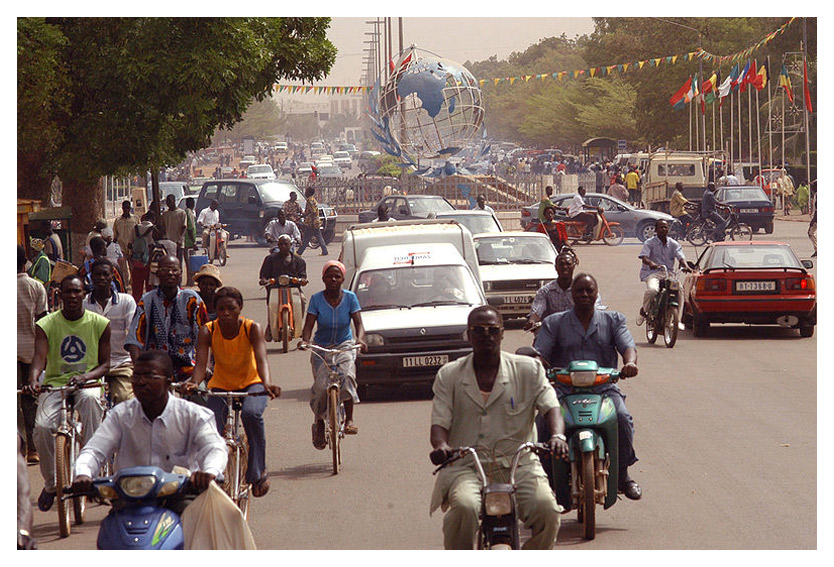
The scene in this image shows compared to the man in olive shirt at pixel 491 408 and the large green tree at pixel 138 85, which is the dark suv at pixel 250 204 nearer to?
the large green tree at pixel 138 85

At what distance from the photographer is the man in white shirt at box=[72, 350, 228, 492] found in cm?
639

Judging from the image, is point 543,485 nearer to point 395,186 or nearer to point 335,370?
→ point 335,370

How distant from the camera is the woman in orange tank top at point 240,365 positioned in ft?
28.8

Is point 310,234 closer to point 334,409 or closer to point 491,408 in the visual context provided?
point 334,409

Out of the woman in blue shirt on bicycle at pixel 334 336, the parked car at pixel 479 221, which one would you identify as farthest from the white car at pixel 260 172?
the woman in blue shirt on bicycle at pixel 334 336

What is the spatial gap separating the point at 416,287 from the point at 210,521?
9.14 meters

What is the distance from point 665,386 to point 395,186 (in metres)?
37.4

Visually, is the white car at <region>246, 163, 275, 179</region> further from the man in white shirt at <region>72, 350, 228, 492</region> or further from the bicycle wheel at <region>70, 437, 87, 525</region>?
the man in white shirt at <region>72, 350, 228, 492</region>

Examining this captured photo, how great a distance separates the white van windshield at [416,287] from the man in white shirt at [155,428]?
8.20m

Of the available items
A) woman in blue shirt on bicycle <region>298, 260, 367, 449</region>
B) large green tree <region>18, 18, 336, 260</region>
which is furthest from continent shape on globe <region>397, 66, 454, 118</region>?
woman in blue shirt on bicycle <region>298, 260, 367, 449</region>

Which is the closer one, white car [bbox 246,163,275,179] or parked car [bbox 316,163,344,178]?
white car [bbox 246,163,275,179]

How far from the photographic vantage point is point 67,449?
9.02 m

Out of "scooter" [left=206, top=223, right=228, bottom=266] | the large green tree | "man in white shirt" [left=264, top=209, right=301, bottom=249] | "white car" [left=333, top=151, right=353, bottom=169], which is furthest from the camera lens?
"white car" [left=333, top=151, right=353, bottom=169]

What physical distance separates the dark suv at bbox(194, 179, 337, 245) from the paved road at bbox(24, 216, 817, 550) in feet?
73.0
